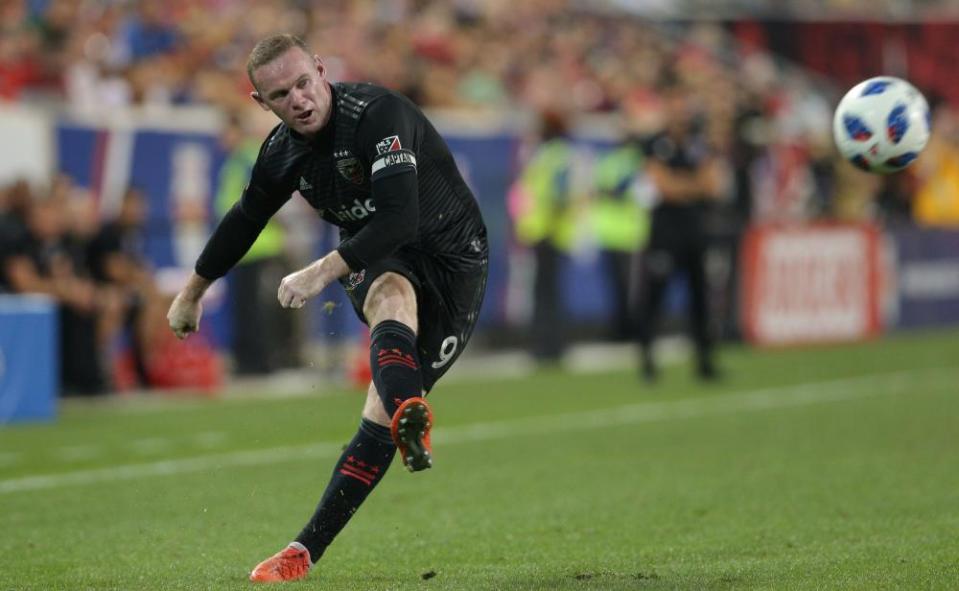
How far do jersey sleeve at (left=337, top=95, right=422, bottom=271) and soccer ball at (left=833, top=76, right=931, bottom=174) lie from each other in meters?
3.06

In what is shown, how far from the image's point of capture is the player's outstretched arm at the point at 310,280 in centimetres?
572

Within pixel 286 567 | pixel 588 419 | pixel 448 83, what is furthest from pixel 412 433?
pixel 448 83

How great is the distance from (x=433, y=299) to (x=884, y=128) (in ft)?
9.72

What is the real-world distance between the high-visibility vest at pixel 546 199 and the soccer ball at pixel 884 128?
32.4 ft

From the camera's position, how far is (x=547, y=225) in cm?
1828

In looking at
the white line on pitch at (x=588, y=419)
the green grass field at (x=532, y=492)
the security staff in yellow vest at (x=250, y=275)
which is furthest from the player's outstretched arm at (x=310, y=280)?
the security staff in yellow vest at (x=250, y=275)

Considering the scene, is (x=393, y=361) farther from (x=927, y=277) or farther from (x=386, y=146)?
(x=927, y=277)

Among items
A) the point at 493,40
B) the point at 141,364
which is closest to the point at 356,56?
the point at 493,40

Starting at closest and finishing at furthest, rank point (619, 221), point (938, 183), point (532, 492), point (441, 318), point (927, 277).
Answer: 1. point (441, 318)
2. point (532, 492)
3. point (619, 221)
4. point (927, 277)
5. point (938, 183)

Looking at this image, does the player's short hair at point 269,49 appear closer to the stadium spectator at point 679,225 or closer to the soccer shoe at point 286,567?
the soccer shoe at point 286,567

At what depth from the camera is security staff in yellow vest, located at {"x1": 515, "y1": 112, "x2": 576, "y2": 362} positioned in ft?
59.6

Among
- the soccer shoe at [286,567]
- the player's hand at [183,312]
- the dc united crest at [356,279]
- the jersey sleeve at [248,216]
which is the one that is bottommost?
the soccer shoe at [286,567]

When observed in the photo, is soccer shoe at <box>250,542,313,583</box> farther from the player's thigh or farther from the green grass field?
the player's thigh

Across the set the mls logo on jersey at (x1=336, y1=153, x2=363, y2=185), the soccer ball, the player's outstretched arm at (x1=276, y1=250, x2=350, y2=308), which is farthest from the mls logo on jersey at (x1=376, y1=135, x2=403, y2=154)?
the soccer ball
